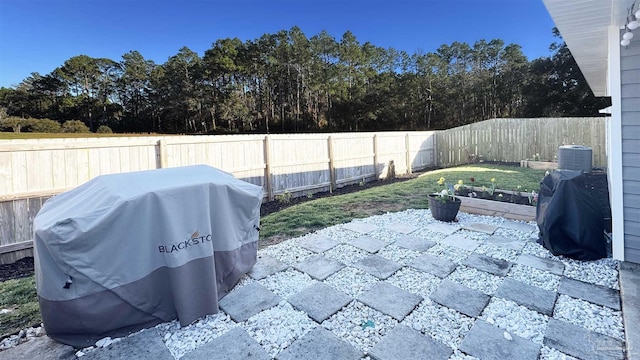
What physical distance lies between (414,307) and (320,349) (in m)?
0.77

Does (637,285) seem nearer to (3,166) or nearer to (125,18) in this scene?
(3,166)

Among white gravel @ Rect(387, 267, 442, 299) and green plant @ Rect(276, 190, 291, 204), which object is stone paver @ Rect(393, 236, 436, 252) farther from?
green plant @ Rect(276, 190, 291, 204)

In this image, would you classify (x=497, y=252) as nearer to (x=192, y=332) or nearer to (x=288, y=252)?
(x=288, y=252)

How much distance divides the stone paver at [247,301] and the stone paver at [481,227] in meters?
2.69

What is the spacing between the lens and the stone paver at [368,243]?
3.38m

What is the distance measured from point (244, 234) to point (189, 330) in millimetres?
859

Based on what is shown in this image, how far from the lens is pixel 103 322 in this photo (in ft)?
6.30

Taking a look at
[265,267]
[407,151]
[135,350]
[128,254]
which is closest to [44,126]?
[407,151]

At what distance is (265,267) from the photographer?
2.96 m

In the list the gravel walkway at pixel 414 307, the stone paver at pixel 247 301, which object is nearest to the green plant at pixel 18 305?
the gravel walkway at pixel 414 307

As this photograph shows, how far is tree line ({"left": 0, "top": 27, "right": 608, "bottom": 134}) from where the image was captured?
24.8 meters

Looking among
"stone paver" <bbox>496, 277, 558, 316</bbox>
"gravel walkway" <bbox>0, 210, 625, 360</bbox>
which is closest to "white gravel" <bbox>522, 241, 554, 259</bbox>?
"gravel walkway" <bbox>0, 210, 625, 360</bbox>

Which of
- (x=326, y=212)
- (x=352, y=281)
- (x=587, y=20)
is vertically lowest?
(x=352, y=281)

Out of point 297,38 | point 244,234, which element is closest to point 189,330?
point 244,234
